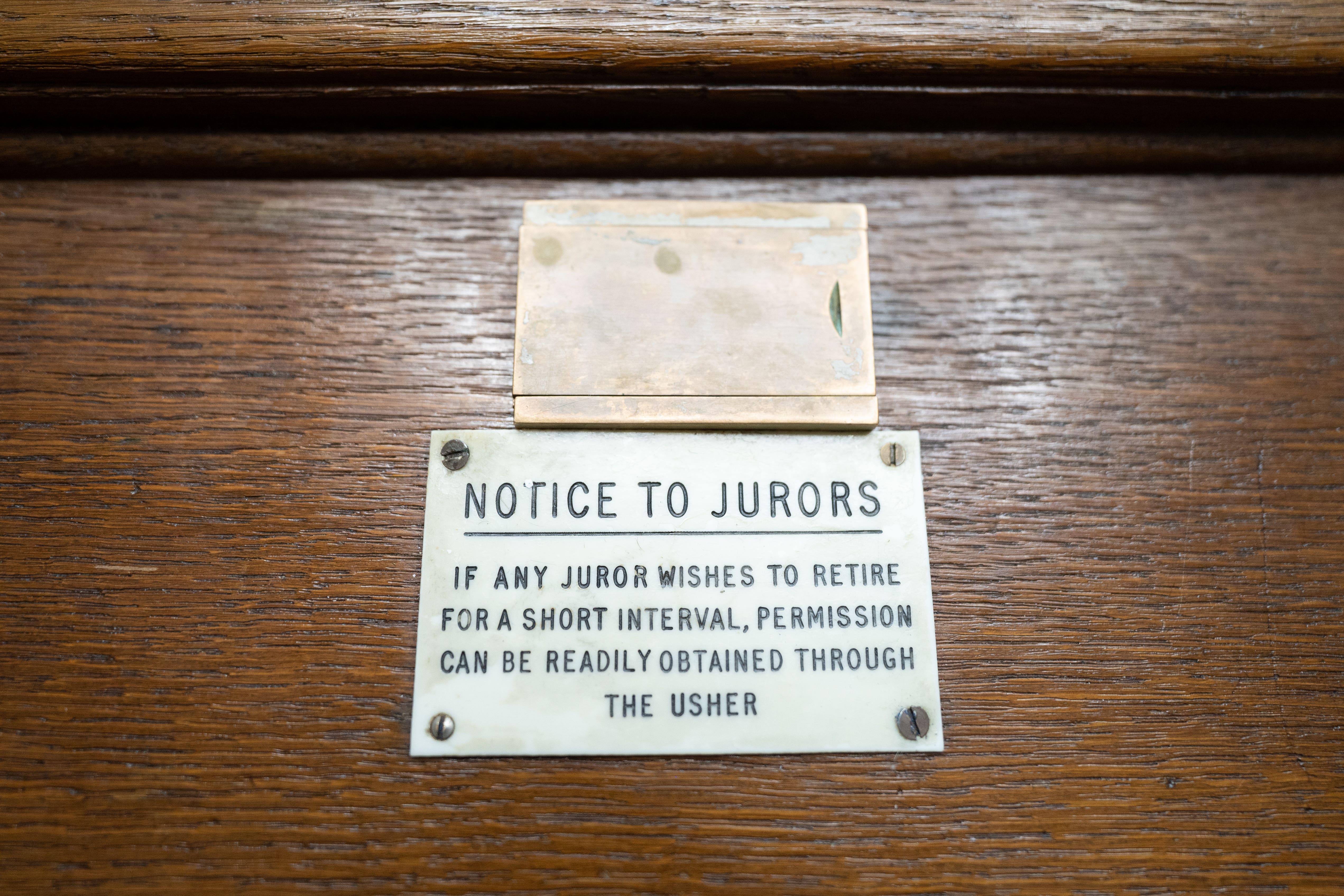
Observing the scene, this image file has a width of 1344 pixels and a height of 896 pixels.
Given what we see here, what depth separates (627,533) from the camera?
0.60m

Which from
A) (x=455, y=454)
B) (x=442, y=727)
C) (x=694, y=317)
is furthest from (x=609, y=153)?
(x=442, y=727)

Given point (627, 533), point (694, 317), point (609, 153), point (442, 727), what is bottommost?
point (442, 727)

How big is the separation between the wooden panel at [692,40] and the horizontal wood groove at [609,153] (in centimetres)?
5

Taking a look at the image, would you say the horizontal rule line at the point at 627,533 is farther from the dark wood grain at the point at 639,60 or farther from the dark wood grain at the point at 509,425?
the dark wood grain at the point at 639,60

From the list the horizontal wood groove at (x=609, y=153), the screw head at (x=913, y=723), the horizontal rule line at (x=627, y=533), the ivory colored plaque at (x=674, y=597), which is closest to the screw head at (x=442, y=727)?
the ivory colored plaque at (x=674, y=597)

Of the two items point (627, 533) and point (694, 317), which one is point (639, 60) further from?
point (627, 533)

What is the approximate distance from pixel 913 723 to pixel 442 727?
13.7 inches

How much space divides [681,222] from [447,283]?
0.68 ft

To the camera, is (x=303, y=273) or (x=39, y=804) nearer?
(x=39, y=804)

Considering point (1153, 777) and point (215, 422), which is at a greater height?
point (215, 422)

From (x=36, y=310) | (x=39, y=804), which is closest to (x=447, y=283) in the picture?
(x=36, y=310)

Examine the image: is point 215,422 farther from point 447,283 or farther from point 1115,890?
point 1115,890

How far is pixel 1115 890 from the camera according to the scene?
0.56 meters

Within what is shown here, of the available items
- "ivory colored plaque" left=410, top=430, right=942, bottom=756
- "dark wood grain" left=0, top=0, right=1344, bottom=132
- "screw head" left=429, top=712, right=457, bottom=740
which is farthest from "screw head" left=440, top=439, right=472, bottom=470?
"dark wood grain" left=0, top=0, right=1344, bottom=132
